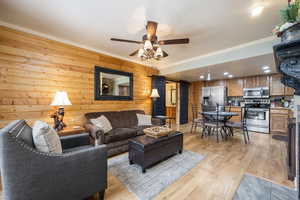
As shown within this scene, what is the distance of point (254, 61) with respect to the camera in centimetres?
317

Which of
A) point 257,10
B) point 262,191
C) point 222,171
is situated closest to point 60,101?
point 222,171

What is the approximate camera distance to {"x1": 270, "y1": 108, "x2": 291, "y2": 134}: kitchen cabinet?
405 centimetres

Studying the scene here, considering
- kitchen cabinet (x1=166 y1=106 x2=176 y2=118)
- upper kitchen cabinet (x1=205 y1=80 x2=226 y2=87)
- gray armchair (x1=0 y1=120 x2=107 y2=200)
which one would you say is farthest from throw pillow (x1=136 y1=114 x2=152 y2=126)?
upper kitchen cabinet (x1=205 y1=80 x2=226 y2=87)

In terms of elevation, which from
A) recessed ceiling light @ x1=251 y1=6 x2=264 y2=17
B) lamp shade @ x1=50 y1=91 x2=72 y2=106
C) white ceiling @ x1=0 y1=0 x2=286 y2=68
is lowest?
lamp shade @ x1=50 y1=91 x2=72 y2=106

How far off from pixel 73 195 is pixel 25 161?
0.57 metres

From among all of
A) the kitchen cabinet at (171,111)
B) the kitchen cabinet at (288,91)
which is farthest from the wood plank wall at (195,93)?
the kitchen cabinet at (288,91)

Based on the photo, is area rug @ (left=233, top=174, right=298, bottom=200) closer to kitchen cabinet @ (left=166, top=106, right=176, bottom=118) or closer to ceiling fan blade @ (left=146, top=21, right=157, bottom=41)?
ceiling fan blade @ (left=146, top=21, right=157, bottom=41)

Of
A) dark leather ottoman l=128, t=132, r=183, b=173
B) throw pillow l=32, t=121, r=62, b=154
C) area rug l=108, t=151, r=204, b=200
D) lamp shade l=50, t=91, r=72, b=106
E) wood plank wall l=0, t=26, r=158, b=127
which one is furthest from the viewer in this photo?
lamp shade l=50, t=91, r=72, b=106

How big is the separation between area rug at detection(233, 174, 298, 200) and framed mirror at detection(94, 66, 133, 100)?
3.36m

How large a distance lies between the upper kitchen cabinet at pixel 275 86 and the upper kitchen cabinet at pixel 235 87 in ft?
3.06

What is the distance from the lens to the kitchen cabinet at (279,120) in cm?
405

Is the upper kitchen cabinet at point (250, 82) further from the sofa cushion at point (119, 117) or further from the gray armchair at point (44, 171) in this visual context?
the gray armchair at point (44, 171)

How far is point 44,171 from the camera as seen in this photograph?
3.62ft

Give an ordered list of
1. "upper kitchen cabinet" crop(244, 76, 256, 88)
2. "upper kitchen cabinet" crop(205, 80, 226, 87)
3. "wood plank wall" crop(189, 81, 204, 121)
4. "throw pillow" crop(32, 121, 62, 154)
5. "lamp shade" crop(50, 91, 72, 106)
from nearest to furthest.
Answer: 1. "throw pillow" crop(32, 121, 62, 154)
2. "lamp shade" crop(50, 91, 72, 106)
3. "upper kitchen cabinet" crop(244, 76, 256, 88)
4. "upper kitchen cabinet" crop(205, 80, 226, 87)
5. "wood plank wall" crop(189, 81, 204, 121)
